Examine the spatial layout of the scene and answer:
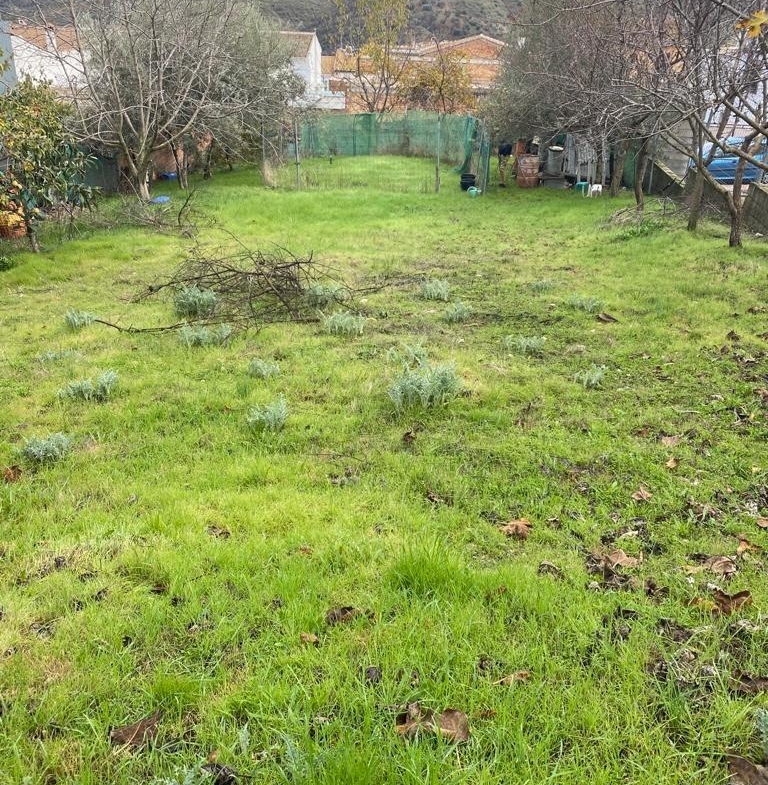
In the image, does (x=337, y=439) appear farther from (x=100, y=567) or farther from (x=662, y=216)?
(x=662, y=216)

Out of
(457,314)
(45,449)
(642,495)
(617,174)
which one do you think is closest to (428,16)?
(617,174)

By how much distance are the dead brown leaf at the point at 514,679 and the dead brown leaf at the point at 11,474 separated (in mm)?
3331

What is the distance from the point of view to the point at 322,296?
26.1ft

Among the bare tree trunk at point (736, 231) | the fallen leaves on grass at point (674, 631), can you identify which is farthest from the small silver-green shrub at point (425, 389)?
the bare tree trunk at point (736, 231)

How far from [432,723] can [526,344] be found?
4.71m

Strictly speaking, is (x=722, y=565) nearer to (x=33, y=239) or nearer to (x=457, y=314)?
(x=457, y=314)

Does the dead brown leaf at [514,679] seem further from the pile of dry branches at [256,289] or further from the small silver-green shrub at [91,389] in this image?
the pile of dry branches at [256,289]

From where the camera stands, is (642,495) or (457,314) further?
(457,314)

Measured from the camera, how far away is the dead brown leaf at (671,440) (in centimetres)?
429

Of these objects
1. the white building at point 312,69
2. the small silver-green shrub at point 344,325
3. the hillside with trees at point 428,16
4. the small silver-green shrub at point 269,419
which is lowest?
the small silver-green shrub at point 269,419

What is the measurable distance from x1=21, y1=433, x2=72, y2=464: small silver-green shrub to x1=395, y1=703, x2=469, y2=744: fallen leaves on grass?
3.16 meters

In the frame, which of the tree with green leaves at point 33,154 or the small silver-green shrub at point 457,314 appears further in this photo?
the tree with green leaves at point 33,154

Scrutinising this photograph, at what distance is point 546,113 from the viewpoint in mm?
18922

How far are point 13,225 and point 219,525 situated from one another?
11.1 meters
